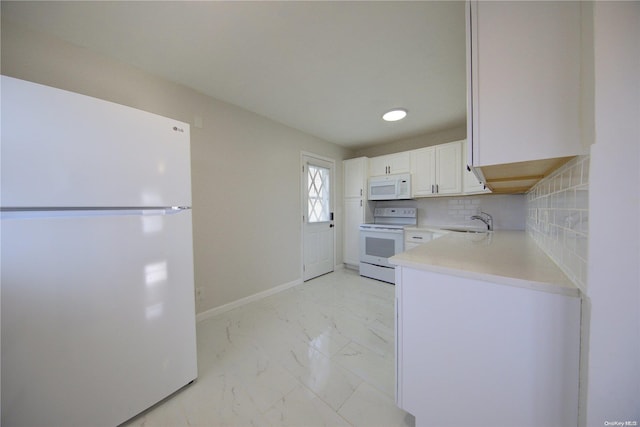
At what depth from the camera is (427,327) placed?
1006 mm

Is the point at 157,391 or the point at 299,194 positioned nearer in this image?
the point at 157,391

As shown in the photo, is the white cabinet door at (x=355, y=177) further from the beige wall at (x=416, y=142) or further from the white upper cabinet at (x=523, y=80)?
the white upper cabinet at (x=523, y=80)

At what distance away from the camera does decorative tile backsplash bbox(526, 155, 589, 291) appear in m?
0.66

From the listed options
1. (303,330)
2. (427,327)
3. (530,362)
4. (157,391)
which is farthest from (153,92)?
(530,362)

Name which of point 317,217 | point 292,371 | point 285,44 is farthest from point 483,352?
point 317,217

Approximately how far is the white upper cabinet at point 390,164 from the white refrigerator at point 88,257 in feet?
10.1

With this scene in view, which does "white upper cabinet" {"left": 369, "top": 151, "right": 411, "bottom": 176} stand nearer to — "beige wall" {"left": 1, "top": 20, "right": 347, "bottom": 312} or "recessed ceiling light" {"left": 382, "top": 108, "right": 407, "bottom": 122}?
"recessed ceiling light" {"left": 382, "top": 108, "right": 407, "bottom": 122}

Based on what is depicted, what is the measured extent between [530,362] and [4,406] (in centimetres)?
207

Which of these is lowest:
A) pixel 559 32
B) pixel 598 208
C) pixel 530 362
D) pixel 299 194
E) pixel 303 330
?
pixel 303 330

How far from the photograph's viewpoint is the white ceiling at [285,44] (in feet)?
4.25

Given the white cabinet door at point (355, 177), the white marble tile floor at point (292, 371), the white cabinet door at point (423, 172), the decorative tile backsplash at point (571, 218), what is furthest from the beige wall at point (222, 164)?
the decorative tile backsplash at point (571, 218)

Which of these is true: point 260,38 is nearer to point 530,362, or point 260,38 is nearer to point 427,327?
point 427,327

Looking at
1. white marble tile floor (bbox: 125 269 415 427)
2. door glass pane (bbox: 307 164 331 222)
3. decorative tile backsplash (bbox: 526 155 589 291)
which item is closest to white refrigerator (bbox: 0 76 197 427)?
white marble tile floor (bbox: 125 269 415 427)

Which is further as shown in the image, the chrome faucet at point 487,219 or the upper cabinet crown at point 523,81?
the chrome faucet at point 487,219
